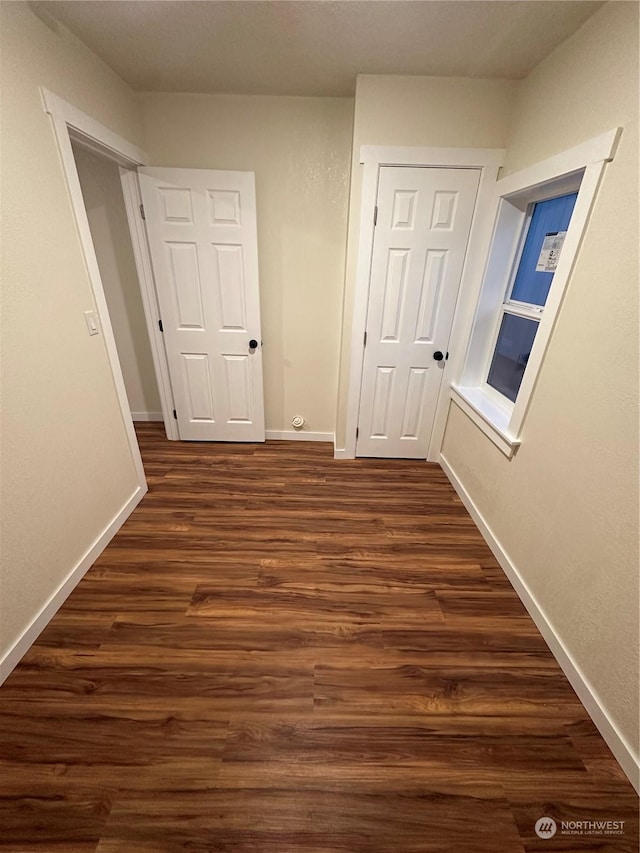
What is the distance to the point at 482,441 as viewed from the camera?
2.15 metres

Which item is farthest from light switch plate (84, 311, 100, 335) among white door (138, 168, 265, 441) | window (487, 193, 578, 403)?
window (487, 193, 578, 403)

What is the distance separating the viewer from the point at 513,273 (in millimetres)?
2193

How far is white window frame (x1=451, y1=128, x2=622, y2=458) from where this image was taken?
1356mm

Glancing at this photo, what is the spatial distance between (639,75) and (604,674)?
6.85 feet

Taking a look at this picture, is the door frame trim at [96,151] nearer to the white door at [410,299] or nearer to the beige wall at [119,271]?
the beige wall at [119,271]

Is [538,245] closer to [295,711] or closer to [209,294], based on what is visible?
[209,294]

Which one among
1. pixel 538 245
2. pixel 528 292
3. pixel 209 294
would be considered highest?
pixel 538 245

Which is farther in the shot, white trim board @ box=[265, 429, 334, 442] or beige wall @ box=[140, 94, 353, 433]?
white trim board @ box=[265, 429, 334, 442]

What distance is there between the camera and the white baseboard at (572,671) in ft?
3.64

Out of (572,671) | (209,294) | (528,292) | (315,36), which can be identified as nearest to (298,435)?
(209,294)

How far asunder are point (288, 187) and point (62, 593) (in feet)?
9.12

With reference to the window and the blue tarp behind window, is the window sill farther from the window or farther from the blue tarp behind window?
the blue tarp behind window

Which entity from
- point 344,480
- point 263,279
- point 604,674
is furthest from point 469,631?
point 263,279

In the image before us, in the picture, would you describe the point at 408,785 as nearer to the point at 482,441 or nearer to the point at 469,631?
the point at 469,631
